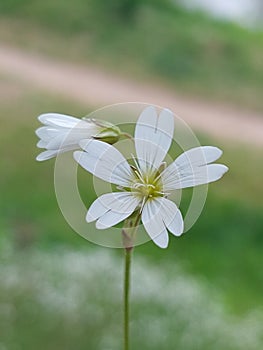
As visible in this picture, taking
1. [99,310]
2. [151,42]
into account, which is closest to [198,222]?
[99,310]

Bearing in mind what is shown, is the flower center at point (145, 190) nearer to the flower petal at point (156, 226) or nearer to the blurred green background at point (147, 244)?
the flower petal at point (156, 226)

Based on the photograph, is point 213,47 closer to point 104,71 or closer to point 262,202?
point 104,71

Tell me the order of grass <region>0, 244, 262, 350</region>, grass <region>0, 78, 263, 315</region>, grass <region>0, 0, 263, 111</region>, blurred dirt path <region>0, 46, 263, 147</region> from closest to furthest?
grass <region>0, 244, 262, 350</region> → grass <region>0, 78, 263, 315</region> → blurred dirt path <region>0, 46, 263, 147</region> → grass <region>0, 0, 263, 111</region>

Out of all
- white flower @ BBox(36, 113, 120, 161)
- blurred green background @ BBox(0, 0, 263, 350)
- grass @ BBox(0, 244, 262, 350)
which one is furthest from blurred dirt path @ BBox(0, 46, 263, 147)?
white flower @ BBox(36, 113, 120, 161)

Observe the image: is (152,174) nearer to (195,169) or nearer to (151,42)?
(195,169)

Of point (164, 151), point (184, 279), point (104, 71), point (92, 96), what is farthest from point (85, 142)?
point (104, 71)

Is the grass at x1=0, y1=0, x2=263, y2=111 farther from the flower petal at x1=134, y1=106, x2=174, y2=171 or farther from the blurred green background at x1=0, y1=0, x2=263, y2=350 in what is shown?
the flower petal at x1=134, y1=106, x2=174, y2=171

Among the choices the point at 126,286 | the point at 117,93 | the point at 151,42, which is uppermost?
the point at 151,42
